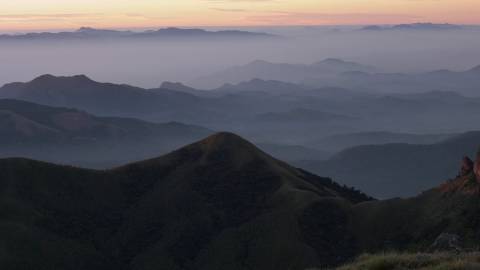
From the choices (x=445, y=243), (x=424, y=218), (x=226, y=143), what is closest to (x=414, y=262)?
(x=445, y=243)

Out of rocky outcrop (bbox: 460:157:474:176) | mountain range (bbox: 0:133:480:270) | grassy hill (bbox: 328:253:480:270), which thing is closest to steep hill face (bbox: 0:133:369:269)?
mountain range (bbox: 0:133:480:270)

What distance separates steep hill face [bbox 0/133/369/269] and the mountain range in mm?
230

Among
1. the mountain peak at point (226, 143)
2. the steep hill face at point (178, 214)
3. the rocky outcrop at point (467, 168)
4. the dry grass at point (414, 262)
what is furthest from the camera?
the mountain peak at point (226, 143)

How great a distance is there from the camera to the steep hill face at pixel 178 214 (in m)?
103

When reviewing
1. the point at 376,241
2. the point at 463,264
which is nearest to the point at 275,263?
the point at 376,241

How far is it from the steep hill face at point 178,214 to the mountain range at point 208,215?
230mm

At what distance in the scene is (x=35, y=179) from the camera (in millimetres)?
124125

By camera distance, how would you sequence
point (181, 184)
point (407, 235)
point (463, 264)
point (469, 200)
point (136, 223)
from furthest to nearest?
1. point (181, 184)
2. point (136, 223)
3. point (407, 235)
4. point (469, 200)
5. point (463, 264)

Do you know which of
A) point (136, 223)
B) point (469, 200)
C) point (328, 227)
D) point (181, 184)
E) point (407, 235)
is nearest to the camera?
point (469, 200)

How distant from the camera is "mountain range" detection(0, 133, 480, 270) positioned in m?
99.6

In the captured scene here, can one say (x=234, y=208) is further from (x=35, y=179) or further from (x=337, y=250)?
(x=35, y=179)

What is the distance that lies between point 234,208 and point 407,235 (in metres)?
38.7

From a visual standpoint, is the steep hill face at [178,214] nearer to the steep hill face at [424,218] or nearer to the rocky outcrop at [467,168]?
the steep hill face at [424,218]

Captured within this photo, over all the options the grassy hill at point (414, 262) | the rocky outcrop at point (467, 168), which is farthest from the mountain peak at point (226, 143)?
the grassy hill at point (414, 262)
